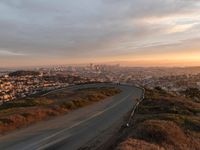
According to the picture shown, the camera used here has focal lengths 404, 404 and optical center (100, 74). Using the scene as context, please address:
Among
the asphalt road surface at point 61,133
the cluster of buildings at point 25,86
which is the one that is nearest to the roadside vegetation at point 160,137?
the asphalt road surface at point 61,133

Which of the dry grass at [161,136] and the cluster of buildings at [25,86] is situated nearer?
the dry grass at [161,136]

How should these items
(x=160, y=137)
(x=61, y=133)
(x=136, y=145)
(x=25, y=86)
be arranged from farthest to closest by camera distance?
(x=25, y=86)
(x=61, y=133)
(x=160, y=137)
(x=136, y=145)

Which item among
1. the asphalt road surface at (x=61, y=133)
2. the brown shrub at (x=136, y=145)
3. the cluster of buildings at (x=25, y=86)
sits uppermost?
the brown shrub at (x=136, y=145)

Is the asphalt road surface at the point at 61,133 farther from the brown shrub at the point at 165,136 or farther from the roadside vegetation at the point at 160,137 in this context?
the brown shrub at the point at 165,136

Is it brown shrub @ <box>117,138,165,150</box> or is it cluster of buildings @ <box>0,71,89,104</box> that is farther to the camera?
cluster of buildings @ <box>0,71,89,104</box>

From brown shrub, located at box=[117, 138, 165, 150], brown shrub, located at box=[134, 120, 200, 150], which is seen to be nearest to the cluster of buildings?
brown shrub, located at box=[134, 120, 200, 150]

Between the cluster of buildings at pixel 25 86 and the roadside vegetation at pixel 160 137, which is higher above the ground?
the roadside vegetation at pixel 160 137

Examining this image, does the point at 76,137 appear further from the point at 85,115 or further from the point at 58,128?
the point at 85,115

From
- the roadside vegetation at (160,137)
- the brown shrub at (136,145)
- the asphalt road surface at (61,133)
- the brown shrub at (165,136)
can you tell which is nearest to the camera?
the brown shrub at (136,145)

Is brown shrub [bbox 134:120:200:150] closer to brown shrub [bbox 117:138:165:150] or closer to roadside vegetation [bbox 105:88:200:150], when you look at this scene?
roadside vegetation [bbox 105:88:200:150]

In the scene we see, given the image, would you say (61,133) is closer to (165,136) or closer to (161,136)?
(161,136)

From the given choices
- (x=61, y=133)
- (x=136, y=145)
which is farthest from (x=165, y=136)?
(x=61, y=133)

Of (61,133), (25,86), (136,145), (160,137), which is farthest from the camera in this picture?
(25,86)
